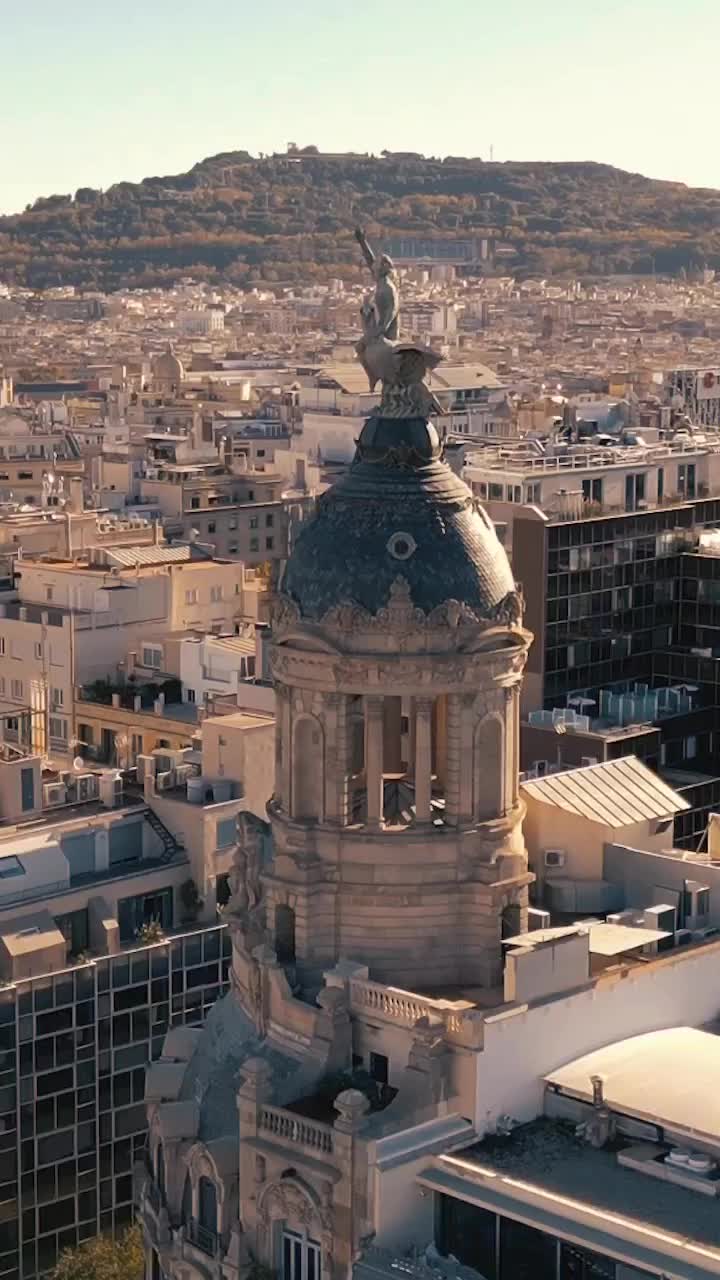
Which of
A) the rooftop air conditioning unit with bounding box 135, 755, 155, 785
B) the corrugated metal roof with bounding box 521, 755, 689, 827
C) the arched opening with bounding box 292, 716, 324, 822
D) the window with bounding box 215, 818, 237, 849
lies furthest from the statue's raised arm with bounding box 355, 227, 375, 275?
the rooftop air conditioning unit with bounding box 135, 755, 155, 785

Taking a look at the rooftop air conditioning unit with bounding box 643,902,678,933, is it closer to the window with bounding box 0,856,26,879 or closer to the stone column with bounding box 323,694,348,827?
the stone column with bounding box 323,694,348,827

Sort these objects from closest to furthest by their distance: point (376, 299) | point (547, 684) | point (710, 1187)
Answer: point (710, 1187) → point (376, 299) → point (547, 684)

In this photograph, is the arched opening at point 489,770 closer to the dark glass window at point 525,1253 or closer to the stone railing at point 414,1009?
the stone railing at point 414,1009

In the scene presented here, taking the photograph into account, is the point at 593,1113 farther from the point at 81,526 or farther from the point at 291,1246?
the point at 81,526

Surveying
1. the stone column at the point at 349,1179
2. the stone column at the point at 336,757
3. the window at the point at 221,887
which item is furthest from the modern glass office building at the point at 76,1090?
the stone column at the point at 349,1179

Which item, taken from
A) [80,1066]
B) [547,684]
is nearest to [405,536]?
[80,1066]

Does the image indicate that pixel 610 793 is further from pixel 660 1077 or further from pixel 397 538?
pixel 660 1077
